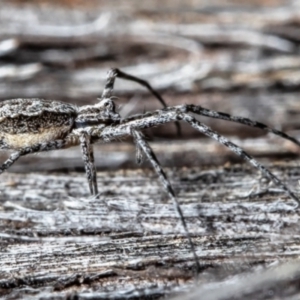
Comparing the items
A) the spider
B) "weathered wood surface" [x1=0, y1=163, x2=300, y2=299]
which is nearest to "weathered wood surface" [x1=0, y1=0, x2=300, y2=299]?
"weathered wood surface" [x1=0, y1=163, x2=300, y2=299]

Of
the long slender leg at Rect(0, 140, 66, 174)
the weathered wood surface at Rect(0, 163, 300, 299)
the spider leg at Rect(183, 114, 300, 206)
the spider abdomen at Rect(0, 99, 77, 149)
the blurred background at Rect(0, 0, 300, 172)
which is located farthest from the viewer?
the blurred background at Rect(0, 0, 300, 172)

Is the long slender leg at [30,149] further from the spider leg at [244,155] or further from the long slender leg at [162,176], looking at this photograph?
the spider leg at [244,155]

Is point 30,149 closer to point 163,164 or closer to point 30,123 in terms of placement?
point 30,123

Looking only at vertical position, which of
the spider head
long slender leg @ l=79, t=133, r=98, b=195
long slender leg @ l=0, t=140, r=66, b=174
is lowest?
long slender leg @ l=79, t=133, r=98, b=195

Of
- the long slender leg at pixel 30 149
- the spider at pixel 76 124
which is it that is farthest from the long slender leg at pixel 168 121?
the long slender leg at pixel 30 149

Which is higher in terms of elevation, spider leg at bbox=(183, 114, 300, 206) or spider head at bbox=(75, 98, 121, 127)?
spider head at bbox=(75, 98, 121, 127)

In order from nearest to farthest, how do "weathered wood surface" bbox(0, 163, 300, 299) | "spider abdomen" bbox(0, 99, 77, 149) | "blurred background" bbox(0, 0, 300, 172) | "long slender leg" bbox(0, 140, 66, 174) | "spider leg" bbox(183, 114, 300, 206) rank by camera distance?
"weathered wood surface" bbox(0, 163, 300, 299)
"spider leg" bbox(183, 114, 300, 206)
"long slender leg" bbox(0, 140, 66, 174)
"spider abdomen" bbox(0, 99, 77, 149)
"blurred background" bbox(0, 0, 300, 172)

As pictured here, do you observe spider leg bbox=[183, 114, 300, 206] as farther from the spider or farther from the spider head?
the spider head
